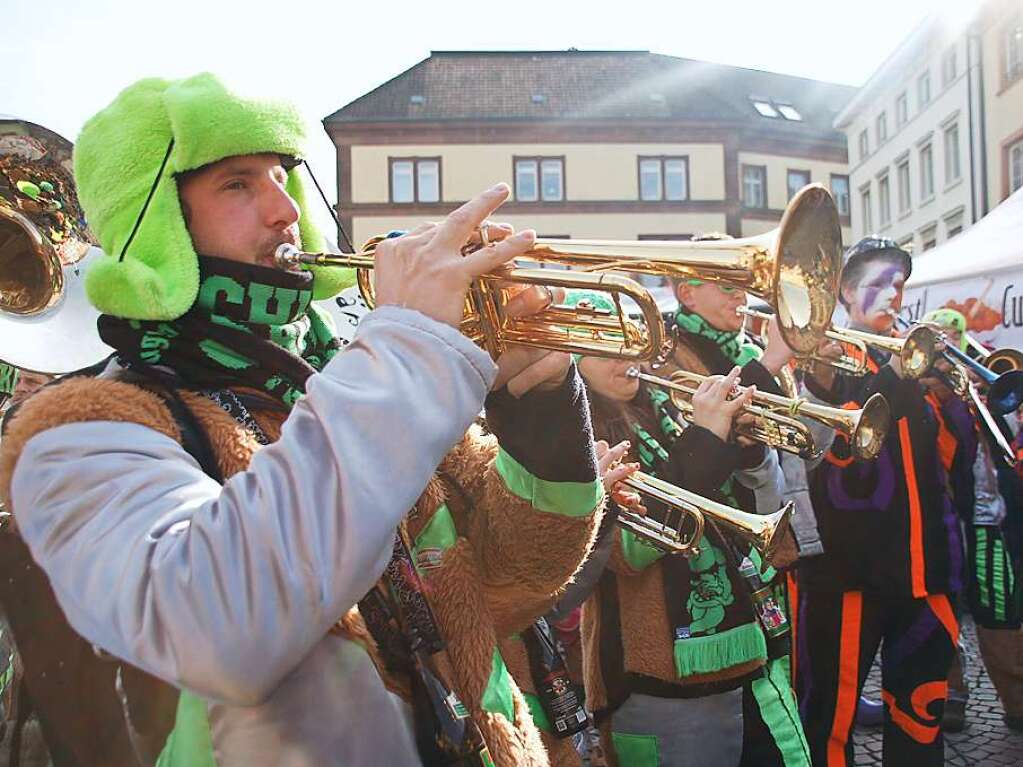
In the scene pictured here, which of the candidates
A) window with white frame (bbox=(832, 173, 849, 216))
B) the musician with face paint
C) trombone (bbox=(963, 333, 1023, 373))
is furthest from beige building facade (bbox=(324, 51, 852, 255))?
the musician with face paint

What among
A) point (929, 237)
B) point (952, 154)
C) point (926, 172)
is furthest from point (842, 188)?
point (952, 154)

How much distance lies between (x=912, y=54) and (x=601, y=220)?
400 inches

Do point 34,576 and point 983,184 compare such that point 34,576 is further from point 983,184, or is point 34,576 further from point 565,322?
point 983,184

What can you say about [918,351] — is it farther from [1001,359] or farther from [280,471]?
[280,471]

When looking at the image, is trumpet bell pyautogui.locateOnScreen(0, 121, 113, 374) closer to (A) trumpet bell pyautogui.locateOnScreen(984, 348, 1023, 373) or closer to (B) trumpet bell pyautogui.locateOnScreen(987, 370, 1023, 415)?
(B) trumpet bell pyautogui.locateOnScreen(987, 370, 1023, 415)

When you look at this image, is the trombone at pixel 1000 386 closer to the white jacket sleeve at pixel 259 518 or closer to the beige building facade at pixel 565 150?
the white jacket sleeve at pixel 259 518

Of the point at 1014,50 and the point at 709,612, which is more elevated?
the point at 1014,50

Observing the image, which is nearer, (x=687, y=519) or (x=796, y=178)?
(x=687, y=519)

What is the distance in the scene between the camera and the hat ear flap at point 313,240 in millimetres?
1603

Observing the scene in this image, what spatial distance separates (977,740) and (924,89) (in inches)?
1043

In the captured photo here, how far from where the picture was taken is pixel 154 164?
141 centimetres

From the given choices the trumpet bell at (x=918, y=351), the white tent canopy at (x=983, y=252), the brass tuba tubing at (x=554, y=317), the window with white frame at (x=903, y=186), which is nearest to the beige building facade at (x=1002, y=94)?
the window with white frame at (x=903, y=186)

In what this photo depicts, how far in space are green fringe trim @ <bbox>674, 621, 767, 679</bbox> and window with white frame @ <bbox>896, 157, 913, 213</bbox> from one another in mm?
28628

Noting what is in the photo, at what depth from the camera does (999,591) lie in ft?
14.5
